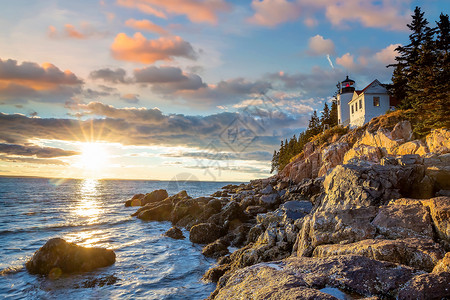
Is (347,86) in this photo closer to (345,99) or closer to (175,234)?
(345,99)

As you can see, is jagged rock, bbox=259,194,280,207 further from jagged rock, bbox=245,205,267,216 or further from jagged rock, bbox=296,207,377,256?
jagged rock, bbox=296,207,377,256

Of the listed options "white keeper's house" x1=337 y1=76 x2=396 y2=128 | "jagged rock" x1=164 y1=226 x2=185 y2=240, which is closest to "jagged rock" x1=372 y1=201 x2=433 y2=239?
"jagged rock" x1=164 y1=226 x2=185 y2=240

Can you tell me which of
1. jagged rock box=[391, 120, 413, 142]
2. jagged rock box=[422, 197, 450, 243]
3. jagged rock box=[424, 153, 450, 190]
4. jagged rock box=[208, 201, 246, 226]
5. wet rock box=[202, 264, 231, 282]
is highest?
jagged rock box=[391, 120, 413, 142]

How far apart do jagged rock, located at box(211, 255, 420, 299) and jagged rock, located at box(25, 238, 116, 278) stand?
1080 cm

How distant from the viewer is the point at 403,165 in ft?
38.7

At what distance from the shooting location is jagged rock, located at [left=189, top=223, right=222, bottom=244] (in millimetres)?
18750

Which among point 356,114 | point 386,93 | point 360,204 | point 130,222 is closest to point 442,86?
point 386,93

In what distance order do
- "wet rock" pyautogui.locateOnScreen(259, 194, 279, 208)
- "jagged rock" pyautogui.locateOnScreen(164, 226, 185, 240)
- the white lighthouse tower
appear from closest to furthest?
"jagged rock" pyautogui.locateOnScreen(164, 226, 185, 240)
"wet rock" pyautogui.locateOnScreen(259, 194, 279, 208)
the white lighthouse tower

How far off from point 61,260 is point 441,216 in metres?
16.2

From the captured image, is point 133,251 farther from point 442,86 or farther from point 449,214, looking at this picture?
point 442,86

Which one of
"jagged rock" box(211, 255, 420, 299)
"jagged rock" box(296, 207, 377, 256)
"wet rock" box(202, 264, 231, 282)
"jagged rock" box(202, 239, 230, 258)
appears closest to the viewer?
"jagged rock" box(211, 255, 420, 299)

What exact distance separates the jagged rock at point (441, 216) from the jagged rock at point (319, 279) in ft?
9.64

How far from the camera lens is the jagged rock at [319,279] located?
192 inches

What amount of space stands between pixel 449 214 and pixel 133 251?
16825 mm
